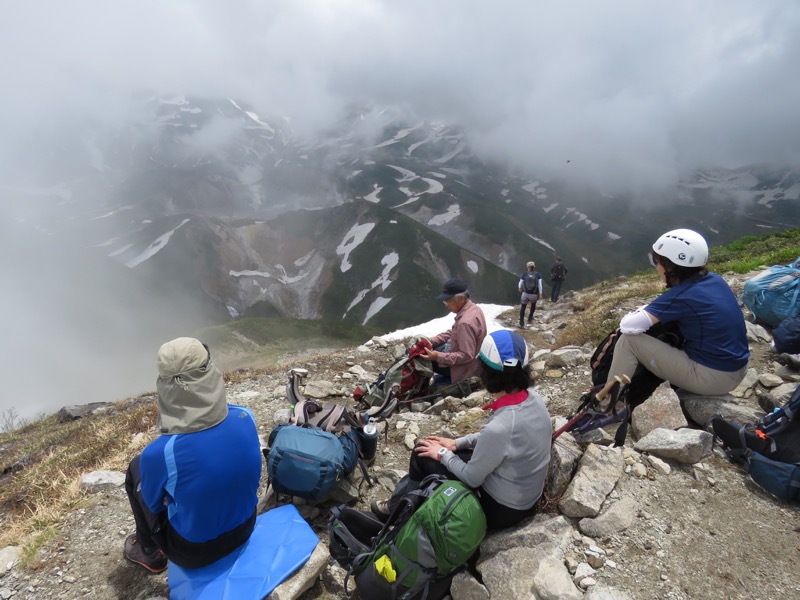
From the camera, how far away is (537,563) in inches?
146

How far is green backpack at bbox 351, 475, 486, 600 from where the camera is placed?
3.57 meters

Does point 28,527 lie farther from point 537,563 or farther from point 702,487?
point 702,487

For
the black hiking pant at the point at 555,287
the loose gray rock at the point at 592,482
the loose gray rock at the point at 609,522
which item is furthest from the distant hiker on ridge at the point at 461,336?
the black hiking pant at the point at 555,287

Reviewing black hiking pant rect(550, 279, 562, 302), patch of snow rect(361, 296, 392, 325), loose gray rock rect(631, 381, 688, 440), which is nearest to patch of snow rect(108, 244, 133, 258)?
patch of snow rect(361, 296, 392, 325)

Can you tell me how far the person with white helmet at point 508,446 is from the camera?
12.6 ft

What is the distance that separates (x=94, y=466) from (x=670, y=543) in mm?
9234

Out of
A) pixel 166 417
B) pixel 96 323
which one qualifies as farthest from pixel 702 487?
pixel 96 323

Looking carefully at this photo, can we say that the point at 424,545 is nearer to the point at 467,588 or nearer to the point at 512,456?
the point at 467,588

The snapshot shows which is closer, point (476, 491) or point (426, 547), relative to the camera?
point (426, 547)

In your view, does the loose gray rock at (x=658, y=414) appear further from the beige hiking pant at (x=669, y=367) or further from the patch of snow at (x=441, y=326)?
the patch of snow at (x=441, y=326)

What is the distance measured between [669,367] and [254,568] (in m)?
5.76

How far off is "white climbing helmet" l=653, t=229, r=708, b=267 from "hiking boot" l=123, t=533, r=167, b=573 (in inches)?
288

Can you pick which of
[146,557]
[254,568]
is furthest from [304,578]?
[146,557]

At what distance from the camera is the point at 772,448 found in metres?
4.54
